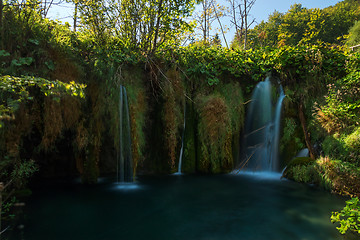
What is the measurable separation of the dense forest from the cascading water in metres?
0.21

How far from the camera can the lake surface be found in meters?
3.52

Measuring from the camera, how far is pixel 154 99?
7.08 meters

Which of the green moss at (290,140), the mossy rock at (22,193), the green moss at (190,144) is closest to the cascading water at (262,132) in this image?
the green moss at (290,140)

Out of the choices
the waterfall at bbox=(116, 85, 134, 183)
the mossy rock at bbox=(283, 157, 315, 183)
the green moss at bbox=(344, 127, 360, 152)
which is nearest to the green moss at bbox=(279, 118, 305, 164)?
the mossy rock at bbox=(283, 157, 315, 183)

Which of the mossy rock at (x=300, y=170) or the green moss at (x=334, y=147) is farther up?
the green moss at (x=334, y=147)

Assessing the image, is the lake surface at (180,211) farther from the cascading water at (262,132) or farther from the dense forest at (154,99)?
the cascading water at (262,132)

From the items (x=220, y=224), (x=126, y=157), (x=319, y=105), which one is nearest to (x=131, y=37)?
(x=126, y=157)

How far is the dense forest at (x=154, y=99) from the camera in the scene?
4953 millimetres

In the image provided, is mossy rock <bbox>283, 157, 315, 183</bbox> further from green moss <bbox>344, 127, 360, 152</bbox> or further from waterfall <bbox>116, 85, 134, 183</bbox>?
waterfall <bbox>116, 85, 134, 183</bbox>

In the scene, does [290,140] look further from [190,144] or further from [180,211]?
[180,211]

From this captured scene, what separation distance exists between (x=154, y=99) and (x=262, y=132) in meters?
3.69

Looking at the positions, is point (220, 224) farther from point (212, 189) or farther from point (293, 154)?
point (293, 154)

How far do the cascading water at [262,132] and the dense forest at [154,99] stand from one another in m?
0.21

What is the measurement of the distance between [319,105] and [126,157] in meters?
5.94
